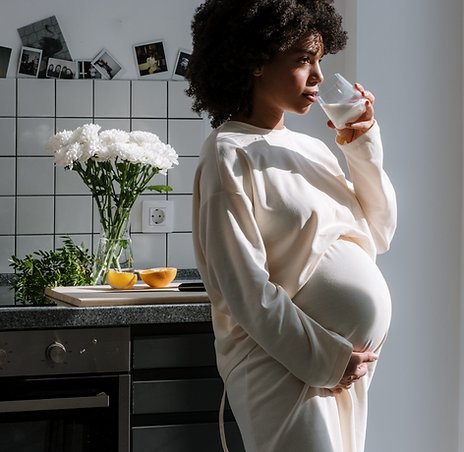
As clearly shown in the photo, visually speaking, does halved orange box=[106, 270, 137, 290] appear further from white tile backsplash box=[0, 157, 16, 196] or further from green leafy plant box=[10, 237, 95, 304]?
white tile backsplash box=[0, 157, 16, 196]

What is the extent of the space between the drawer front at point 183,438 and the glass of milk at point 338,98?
0.84 meters

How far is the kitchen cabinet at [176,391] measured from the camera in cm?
135

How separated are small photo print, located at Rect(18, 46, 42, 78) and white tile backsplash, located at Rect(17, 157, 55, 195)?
293mm

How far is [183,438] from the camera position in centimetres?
137

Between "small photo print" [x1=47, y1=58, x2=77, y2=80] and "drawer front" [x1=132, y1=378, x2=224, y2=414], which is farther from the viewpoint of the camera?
"small photo print" [x1=47, y1=58, x2=77, y2=80]

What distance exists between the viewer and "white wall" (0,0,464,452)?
1.71 m

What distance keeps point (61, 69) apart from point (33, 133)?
244 mm

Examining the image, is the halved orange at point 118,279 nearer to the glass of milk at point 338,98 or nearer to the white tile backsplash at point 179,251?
the white tile backsplash at point 179,251

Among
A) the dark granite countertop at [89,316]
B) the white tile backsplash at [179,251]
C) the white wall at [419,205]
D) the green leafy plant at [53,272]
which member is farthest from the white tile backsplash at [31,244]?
the white wall at [419,205]

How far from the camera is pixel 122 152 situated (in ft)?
5.12

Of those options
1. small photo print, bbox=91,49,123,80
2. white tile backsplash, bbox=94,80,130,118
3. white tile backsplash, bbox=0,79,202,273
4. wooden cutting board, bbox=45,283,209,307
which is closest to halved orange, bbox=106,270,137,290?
wooden cutting board, bbox=45,283,209,307

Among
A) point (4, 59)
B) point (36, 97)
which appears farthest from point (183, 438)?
point (4, 59)

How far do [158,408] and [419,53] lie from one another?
1.31 m

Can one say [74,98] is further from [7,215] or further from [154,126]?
[7,215]
